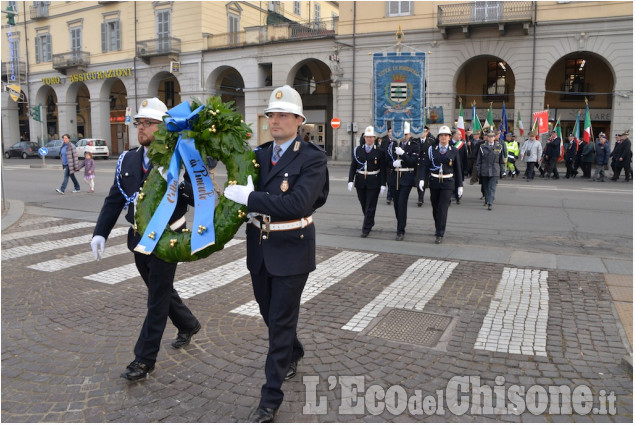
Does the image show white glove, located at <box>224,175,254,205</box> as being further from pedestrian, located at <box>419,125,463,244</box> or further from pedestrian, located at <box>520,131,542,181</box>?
pedestrian, located at <box>520,131,542,181</box>

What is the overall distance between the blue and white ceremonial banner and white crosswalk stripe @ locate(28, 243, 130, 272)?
375 inches

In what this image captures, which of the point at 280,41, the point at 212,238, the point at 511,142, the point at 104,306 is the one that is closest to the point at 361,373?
the point at 212,238

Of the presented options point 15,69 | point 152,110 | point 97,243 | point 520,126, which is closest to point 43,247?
point 97,243

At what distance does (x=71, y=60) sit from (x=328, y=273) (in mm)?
43933

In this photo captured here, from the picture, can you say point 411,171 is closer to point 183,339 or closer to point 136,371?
point 183,339

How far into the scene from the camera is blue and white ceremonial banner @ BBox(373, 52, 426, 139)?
1606 centimetres

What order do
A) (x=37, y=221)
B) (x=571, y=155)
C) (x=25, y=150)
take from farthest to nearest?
(x=25, y=150), (x=571, y=155), (x=37, y=221)

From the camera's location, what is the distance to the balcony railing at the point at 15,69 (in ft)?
154


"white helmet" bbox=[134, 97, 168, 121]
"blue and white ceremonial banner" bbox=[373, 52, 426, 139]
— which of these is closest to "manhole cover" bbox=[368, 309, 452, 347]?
"white helmet" bbox=[134, 97, 168, 121]

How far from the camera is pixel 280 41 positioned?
35.0m

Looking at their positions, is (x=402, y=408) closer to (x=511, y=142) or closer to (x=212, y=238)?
(x=212, y=238)

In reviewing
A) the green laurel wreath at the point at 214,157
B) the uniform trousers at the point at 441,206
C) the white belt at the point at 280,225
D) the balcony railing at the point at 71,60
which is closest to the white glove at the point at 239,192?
the green laurel wreath at the point at 214,157

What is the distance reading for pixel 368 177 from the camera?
9797mm

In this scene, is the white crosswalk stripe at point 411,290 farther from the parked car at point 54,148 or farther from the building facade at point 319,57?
Answer: the parked car at point 54,148
